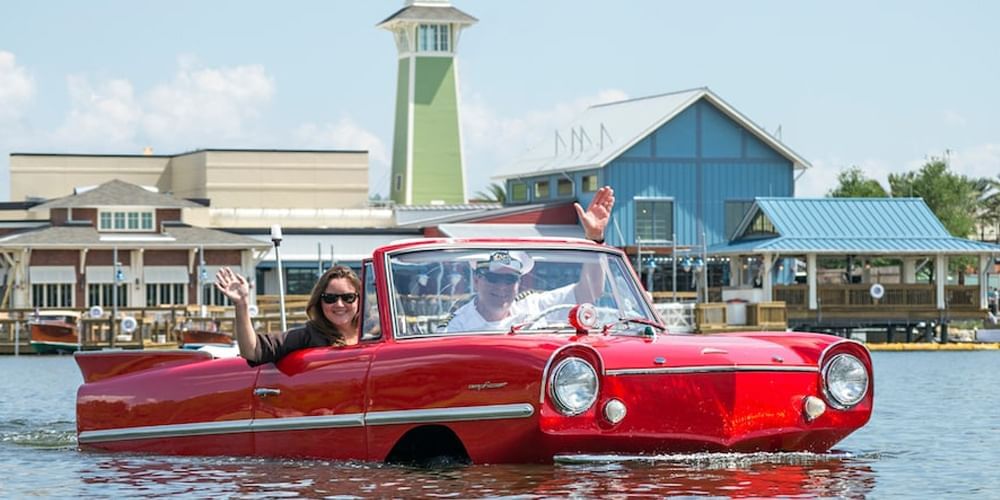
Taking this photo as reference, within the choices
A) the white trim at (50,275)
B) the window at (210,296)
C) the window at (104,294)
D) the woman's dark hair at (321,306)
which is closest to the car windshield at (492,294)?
the woman's dark hair at (321,306)

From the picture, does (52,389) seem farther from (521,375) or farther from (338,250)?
(338,250)

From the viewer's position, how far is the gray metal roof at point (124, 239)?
7038 centimetres

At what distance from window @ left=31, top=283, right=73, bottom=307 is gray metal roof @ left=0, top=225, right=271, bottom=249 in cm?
169

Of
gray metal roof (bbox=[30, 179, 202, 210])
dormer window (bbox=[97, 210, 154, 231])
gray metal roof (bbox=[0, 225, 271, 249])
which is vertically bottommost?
gray metal roof (bbox=[0, 225, 271, 249])

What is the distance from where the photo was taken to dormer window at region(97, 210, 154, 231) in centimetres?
7488

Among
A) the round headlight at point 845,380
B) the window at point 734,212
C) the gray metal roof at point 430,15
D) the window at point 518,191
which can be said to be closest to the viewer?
the round headlight at point 845,380

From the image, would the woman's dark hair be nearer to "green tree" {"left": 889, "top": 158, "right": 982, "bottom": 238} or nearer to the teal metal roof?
the teal metal roof

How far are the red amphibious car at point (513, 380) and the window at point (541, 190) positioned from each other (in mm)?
68254

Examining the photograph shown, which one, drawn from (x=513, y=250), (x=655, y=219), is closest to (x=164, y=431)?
(x=513, y=250)

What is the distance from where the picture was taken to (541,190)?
3258 inches

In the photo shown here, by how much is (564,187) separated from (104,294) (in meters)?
19.4

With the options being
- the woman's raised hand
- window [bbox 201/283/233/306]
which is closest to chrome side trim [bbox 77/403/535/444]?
the woman's raised hand

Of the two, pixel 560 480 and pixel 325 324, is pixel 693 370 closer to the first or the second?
pixel 560 480

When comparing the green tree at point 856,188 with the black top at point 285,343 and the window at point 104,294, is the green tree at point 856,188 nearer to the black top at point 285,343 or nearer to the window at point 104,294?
the window at point 104,294
